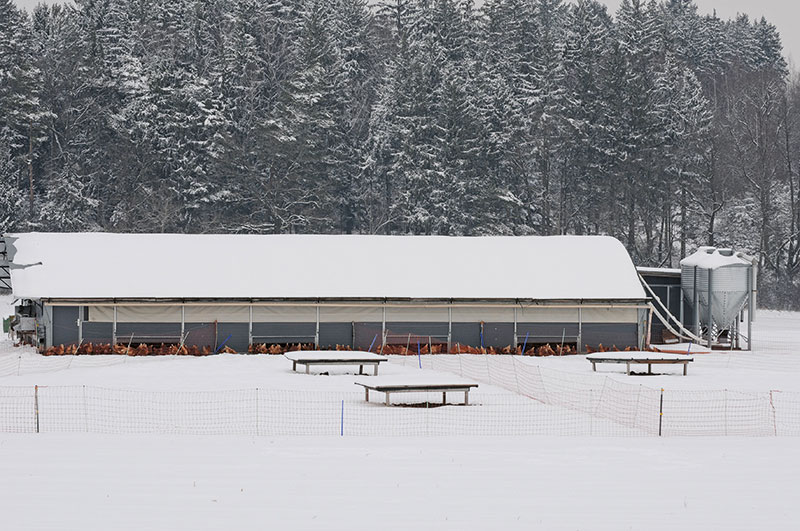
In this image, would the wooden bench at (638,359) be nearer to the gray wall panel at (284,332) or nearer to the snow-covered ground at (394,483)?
the gray wall panel at (284,332)

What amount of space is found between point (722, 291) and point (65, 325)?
80.5 feet

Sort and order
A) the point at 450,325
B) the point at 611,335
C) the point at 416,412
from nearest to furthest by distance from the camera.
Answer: the point at 416,412 → the point at 450,325 → the point at 611,335

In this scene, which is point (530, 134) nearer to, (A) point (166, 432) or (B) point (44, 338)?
(B) point (44, 338)

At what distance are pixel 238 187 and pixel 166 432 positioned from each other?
52.2 m

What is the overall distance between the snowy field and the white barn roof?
11.5 meters

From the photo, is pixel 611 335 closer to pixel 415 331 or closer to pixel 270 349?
pixel 415 331

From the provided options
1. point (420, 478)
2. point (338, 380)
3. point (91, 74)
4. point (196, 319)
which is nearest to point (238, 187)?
point (91, 74)

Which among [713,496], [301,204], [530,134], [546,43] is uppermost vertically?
[546,43]

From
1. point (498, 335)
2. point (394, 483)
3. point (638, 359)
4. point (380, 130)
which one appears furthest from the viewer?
point (380, 130)

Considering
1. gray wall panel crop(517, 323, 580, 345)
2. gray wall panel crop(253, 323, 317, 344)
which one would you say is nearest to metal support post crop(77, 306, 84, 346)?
gray wall panel crop(253, 323, 317, 344)

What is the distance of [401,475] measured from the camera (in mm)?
15500

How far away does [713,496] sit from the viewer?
14539mm

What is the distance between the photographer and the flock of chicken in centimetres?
3384

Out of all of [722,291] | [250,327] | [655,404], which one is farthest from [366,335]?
[722,291]
